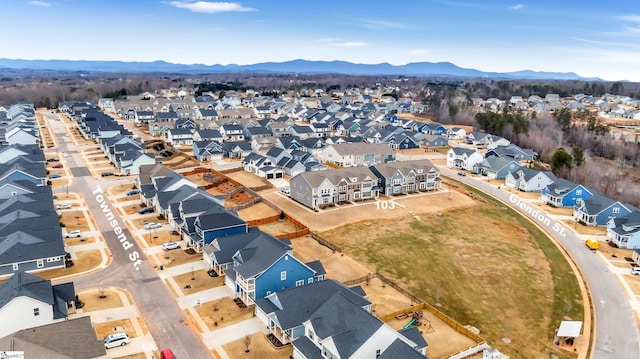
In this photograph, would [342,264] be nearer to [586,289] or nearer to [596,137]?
[586,289]

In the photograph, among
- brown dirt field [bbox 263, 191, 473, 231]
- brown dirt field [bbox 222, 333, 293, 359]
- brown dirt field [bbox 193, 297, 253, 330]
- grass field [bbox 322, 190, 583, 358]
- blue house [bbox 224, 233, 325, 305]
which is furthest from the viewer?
brown dirt field [bbox 263, 191, 473, 231]

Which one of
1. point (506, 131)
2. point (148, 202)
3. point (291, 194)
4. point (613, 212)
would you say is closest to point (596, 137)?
point (506, 131)

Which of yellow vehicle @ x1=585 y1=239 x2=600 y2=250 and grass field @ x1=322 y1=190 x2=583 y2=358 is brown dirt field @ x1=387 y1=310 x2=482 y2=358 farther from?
yellow vehicle @ x1=585 y1=239 x2=600 y2=250

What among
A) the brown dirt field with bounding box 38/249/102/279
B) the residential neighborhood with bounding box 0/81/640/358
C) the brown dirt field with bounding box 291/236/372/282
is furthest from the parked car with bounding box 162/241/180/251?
the brown dirt field with bounding box 291/236/372/282

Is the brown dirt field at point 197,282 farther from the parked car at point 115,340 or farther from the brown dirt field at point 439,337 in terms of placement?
the brown dirt field at point 439,337

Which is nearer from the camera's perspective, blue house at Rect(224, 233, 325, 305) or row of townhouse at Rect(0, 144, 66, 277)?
blue house at Rect(224, 233, 325, 305)

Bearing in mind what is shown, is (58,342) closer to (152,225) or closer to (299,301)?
(299,301)

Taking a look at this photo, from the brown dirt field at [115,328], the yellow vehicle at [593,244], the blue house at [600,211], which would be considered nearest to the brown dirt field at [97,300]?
the brown dirt field at [115,328]
